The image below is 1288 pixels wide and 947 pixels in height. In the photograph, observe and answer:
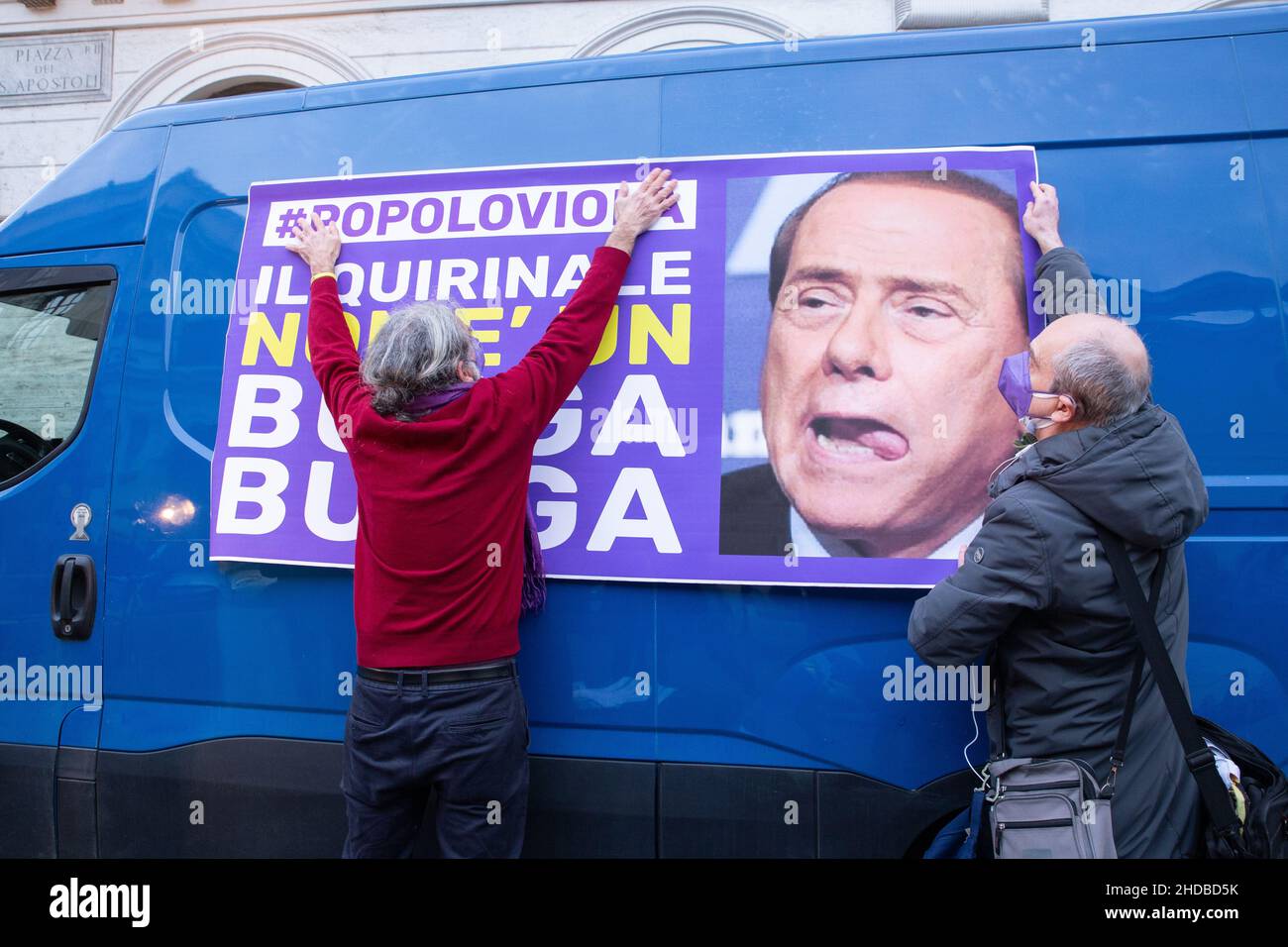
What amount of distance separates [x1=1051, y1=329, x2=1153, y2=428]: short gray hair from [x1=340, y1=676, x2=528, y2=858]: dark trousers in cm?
138

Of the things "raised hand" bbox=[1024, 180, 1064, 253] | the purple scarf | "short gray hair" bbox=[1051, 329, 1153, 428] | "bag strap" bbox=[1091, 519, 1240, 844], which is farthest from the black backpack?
the purple scarf

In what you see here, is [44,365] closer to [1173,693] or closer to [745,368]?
[745,368]

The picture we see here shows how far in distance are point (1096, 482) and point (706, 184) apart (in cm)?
119

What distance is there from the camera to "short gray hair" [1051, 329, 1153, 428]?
155 centimetres

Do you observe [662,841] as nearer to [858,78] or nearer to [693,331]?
[693,331]

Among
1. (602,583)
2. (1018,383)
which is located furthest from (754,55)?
(602,583)

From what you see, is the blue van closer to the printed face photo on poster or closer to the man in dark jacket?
the printed face photo on poster

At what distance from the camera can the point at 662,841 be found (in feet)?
6.54

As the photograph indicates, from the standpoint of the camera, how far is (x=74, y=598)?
2279 mm

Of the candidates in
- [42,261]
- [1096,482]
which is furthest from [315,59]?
[1096,482]

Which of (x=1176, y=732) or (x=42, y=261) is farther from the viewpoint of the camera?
(x=42, y=261)

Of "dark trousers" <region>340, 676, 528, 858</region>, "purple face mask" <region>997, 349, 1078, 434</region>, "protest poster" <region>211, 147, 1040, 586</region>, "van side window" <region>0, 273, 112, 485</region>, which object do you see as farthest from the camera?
"van side window" <region>0, 273, 112, 485</region>
